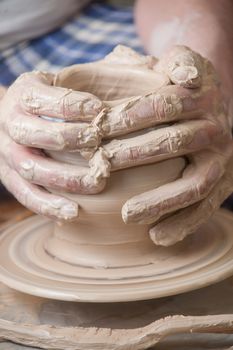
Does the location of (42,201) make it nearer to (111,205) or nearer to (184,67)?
(111,205)

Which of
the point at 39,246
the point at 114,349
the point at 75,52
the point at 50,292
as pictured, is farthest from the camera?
the point at 75,52

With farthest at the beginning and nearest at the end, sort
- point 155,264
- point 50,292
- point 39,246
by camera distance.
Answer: point 39,246 → point 155,264 → point 50,292

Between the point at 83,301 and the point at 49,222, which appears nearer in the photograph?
the point at 83,301

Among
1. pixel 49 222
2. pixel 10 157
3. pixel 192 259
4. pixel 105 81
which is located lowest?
pixel 49 222

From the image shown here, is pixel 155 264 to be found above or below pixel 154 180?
below

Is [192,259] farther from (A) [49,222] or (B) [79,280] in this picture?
(A) [49,222]

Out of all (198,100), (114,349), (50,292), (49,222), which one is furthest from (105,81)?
(114,349)

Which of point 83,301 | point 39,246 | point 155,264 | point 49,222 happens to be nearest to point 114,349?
point 83,301

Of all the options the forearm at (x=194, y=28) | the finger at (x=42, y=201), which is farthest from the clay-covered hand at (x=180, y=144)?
the forearm at (x=194, y=28)

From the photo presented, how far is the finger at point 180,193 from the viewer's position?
139cm

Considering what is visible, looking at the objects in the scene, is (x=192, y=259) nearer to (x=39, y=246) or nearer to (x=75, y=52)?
(x=39, y=246)

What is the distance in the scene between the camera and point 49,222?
1.76 meters

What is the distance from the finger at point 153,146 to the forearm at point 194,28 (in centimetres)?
66

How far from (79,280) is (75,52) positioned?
1.10 meters
